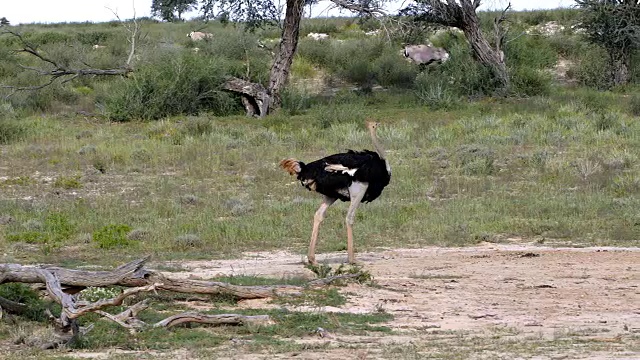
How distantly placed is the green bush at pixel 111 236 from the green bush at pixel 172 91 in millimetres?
12929

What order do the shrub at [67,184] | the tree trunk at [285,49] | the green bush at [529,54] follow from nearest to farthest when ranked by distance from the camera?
1. the shrub at [67,184]
2. the tree trunk at [285,49]
3. the green bush at [529,54]

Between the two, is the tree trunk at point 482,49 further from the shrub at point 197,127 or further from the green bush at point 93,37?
the green bush at point 93,37

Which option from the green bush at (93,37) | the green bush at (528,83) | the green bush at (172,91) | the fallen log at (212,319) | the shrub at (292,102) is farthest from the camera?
the green bush at (93,37)

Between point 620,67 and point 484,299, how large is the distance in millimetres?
26593

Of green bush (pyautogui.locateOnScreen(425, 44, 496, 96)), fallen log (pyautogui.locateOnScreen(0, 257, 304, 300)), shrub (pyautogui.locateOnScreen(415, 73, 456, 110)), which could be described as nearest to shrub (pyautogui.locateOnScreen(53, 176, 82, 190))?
fallen log (pyautogui.locateOnScreen(0, 257, 304, 300))

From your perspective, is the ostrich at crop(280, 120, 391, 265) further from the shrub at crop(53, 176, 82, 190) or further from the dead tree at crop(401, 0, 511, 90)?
the dead tree at crop(401, 0, 511, 90)

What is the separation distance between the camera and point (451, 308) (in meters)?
10.9

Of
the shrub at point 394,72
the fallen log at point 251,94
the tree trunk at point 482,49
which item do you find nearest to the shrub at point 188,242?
the fallen log at point 251,94

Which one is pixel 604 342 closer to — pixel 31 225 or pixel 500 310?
pixel 500 310

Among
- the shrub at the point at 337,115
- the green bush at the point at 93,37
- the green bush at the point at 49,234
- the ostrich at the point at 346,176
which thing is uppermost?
the ostrich at the point at 346,176

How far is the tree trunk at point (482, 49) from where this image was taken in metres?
31.9

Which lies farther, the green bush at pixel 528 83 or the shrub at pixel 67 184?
the green bush at pixel 528 83

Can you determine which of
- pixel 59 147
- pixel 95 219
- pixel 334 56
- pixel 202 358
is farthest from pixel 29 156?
pixel 334 56

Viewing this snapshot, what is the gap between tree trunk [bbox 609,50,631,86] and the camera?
35938mm
